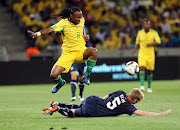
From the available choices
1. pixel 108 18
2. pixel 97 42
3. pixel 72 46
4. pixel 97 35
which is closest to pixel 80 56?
pixel 72 46

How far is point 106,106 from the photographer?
325 inches

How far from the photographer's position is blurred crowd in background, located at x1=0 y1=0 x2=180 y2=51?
22.3 meters

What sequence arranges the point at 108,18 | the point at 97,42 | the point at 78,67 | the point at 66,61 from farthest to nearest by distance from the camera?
the point at 108,18 → the point at 97,42 → the point at 78,67 → the point at 66,61

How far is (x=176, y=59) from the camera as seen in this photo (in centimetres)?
2169

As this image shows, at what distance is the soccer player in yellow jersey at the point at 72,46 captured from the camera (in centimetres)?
1082

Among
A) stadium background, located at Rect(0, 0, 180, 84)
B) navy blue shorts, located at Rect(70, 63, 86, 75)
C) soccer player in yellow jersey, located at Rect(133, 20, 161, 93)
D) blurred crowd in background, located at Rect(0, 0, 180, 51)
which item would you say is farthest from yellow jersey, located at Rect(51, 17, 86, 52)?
blurred crowd in background, located at Rect(0, 0, 180, 51)

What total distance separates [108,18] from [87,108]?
1622 centimetres

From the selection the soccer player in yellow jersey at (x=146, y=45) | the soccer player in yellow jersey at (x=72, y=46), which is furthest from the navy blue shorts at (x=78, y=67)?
the soccer player in yellow jersey at (x=146, y=45)

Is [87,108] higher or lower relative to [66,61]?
lower

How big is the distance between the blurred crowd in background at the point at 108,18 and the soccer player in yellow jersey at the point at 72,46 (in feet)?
32.6

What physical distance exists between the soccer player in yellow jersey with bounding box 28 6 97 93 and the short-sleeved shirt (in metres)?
2.47

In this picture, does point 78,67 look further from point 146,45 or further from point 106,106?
point 106,106

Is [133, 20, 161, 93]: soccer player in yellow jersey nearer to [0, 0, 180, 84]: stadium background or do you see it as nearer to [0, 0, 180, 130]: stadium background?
[0, 0, 180, 130]: stadium background

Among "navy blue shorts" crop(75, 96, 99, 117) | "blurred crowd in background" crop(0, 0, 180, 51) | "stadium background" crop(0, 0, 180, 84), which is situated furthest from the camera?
"blurred crowd in background" crop(0, 0, 180, 51)
